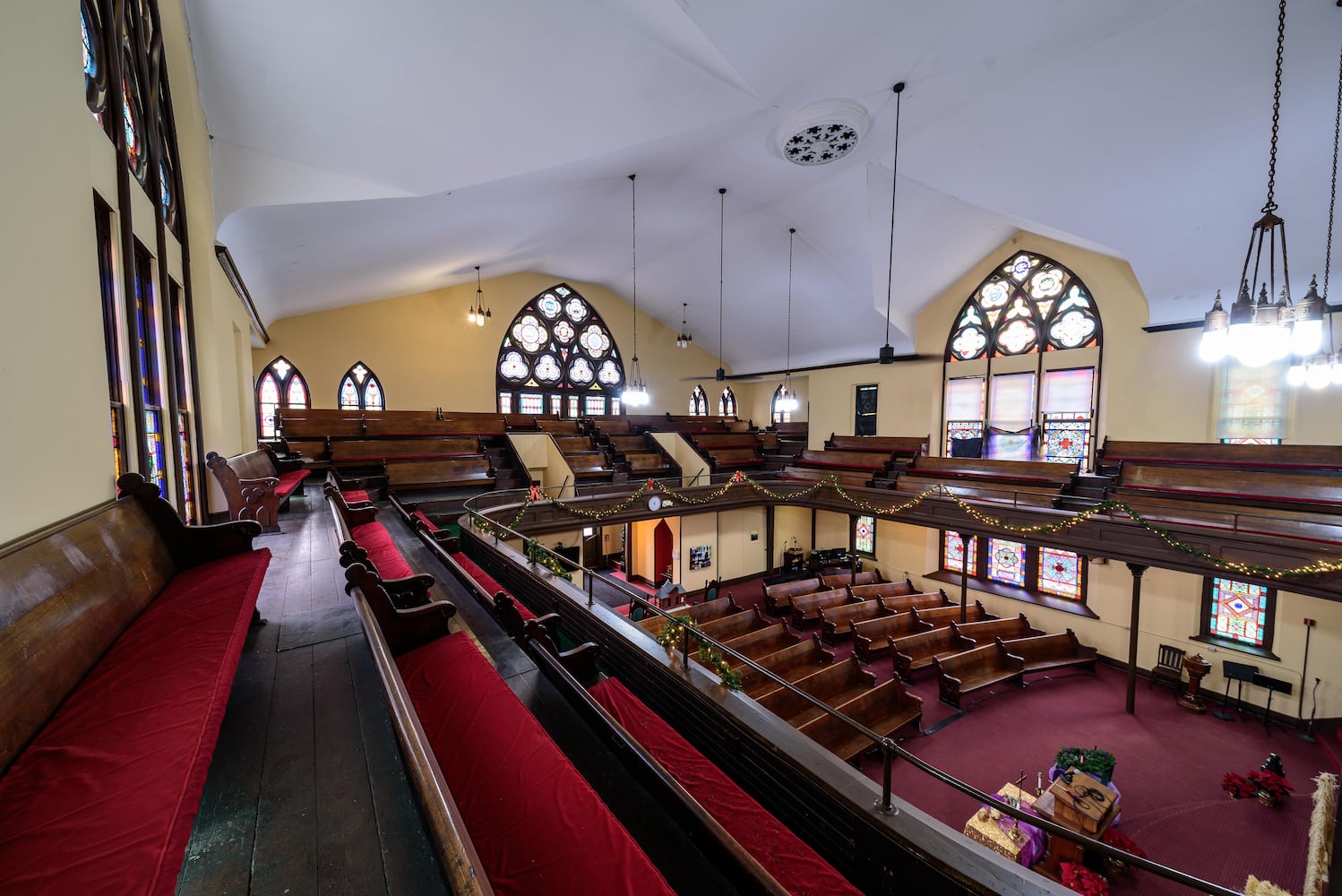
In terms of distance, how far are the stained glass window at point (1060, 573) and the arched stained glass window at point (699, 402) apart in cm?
988

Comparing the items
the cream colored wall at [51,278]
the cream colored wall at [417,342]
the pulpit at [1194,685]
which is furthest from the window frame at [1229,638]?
the cream colored wall at [417,342]

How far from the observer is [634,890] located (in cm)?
118

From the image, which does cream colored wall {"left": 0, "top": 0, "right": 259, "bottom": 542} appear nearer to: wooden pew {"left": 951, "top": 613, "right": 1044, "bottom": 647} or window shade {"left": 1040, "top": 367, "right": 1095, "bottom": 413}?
wooden pew {"left": 951, "top": 613, "right": 1044, "bottom": 647}

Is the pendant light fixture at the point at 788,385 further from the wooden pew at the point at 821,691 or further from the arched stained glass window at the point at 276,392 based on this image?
the arched stained glass window at the point at 276,392

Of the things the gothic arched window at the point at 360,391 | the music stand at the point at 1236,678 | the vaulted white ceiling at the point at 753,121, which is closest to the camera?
the vaulted white ceiling at the point at 753,121

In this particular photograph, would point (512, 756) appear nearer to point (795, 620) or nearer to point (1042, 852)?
point (1042, 852)

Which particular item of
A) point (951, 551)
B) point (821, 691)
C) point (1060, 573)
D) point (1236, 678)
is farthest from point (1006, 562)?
point (821, 691)

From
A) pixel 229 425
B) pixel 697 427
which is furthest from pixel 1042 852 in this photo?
pixel 697 427

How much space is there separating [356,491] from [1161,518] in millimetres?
10264

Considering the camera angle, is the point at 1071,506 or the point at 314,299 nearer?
the point at 1071,506

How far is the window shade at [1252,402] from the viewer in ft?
21.9

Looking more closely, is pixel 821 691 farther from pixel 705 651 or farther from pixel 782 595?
pixel 782 595

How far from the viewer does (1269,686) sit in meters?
6.28

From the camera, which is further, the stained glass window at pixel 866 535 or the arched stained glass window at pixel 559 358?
the arched stained glass window at pixel 559 358
